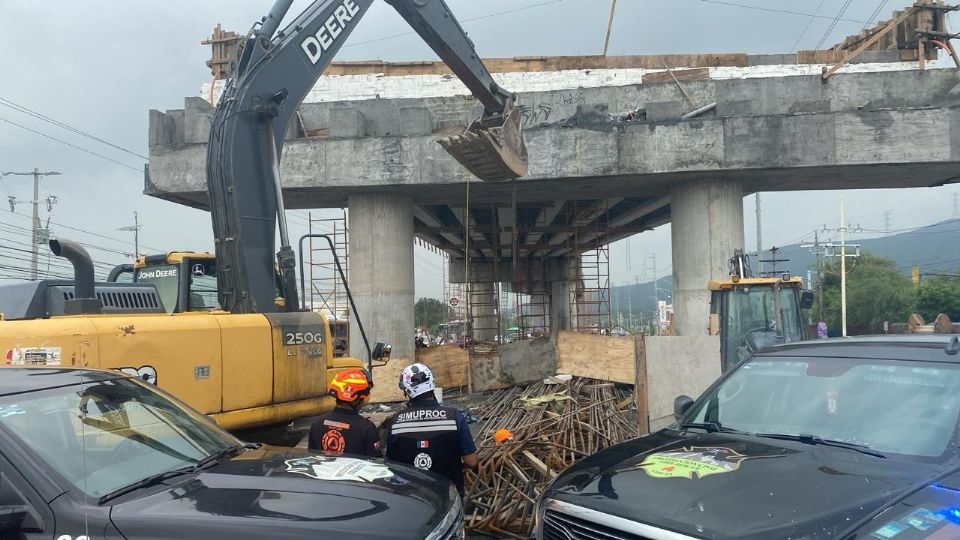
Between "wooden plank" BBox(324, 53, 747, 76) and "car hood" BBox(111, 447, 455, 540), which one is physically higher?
"wooden plank" BBox(324, 53, 747, 76)

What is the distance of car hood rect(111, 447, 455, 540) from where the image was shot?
8.88ft

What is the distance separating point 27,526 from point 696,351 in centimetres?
978

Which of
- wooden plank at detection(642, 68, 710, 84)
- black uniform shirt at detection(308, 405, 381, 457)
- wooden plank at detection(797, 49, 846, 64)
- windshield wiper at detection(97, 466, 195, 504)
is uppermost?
wooden plank at detection(797, 49, 846, 64)

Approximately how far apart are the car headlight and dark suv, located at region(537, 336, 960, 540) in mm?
424

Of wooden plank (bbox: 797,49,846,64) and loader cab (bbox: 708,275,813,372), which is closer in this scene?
loader cab (bbox: 708,275,813,372)

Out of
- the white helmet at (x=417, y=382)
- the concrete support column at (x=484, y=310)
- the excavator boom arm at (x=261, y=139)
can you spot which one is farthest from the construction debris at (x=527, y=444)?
the concrete support column at (x=484, y=310)

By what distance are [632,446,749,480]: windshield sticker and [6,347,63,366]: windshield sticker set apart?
4204 millimetres

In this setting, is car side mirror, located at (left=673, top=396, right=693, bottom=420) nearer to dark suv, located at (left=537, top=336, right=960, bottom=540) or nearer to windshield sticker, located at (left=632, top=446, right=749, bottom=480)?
dark suv, located at (left=537, top=336, right=960, bottom=540)

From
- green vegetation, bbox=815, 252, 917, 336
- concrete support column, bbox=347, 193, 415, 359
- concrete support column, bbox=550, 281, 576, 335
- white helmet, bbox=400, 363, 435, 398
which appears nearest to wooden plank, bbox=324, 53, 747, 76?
concrete support column, bbox=347, 193, 415, 359

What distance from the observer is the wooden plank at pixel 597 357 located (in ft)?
48.4

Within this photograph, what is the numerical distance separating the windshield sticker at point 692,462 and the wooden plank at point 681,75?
46.8 feet

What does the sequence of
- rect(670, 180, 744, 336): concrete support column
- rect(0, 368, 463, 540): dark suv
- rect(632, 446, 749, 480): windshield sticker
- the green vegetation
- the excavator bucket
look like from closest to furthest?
rect(0, 368, 463, 540): dark suv < rect(632, 446, 749, 480): windshield sticker < the excavator bucket < rect(670, 180, 744, 336): concrete support column < the green vegetation

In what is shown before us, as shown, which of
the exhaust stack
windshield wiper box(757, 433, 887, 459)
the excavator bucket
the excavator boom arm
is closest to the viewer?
windshield wiper box(757, 433, 887, 459)

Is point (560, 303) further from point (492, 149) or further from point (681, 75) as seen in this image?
point (492, 149)
